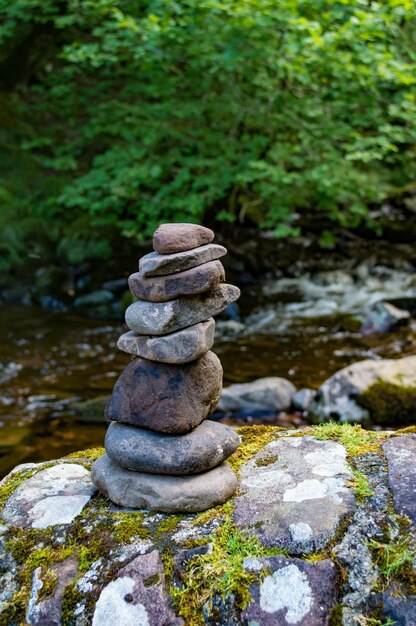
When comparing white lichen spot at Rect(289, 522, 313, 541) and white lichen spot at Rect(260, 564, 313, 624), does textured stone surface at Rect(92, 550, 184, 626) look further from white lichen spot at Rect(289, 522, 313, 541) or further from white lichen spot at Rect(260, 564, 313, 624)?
white lichen spot at Rect(289, 522, 313, 541)

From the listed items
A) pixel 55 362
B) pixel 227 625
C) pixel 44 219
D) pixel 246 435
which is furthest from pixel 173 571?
pixel 44 219

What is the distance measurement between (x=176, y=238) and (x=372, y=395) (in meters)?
4.39

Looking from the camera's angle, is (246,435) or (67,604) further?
(246,435)

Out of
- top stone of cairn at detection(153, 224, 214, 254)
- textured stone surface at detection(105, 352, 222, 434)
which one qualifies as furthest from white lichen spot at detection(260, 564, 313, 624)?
top stone of cairn at detection(153, 224, 214, 254)

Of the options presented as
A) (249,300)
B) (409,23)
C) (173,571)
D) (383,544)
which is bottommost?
(249,300)

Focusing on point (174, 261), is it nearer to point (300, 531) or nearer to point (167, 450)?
point (167, 450)

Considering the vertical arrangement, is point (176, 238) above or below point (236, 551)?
above

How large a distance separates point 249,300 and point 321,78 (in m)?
4.86

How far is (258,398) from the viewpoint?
7633 mm

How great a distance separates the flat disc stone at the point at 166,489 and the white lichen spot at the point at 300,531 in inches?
18.8

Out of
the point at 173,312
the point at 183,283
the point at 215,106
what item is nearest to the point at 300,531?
the point at 173,312

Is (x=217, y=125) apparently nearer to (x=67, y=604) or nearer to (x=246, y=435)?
(x=246, y=435)

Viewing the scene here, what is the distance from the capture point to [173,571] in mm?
2889

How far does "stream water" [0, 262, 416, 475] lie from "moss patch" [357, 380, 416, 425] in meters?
0.91
